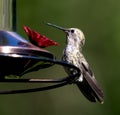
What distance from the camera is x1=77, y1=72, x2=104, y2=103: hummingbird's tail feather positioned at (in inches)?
265

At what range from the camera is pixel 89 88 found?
687 cm

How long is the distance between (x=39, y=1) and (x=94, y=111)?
1528mm

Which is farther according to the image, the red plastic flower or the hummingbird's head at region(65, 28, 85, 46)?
the hummingbird's head at region(65, 28, 85, 46)

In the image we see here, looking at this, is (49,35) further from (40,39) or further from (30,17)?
(40,39)

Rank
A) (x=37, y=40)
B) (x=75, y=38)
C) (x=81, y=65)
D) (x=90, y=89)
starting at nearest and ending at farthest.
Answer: (x=37, y=40) → (x=90, y=89) → (x=81, y=65) → (x=75, y=38)

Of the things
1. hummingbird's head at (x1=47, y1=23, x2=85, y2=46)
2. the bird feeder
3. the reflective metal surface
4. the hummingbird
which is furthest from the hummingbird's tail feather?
the reflective metal surface

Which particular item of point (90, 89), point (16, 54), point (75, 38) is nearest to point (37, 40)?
point (16, 54)

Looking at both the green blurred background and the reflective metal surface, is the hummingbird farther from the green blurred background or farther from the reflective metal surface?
Result: the reflective metal surface

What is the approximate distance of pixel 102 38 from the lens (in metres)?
9.06

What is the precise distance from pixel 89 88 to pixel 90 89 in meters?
0.03

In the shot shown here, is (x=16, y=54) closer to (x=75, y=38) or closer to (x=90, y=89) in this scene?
(x=90, y=89)

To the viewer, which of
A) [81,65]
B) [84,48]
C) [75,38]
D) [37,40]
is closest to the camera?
[37,40]

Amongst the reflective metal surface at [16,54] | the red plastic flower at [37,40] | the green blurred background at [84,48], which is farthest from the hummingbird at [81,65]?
the reflective metal surface at [16,54]

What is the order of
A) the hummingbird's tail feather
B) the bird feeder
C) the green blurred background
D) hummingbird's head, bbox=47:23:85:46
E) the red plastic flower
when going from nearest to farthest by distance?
the bird feeder
the red plastic flower
the hummingbird's tail feather
hummingbird's head, bbox=47:23:85:46
the green blurred background
